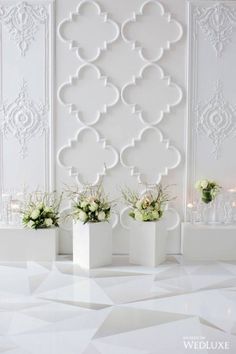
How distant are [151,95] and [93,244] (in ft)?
5.63

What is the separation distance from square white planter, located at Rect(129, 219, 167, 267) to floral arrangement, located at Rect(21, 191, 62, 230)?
2.75 feet

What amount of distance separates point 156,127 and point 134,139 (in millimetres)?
269

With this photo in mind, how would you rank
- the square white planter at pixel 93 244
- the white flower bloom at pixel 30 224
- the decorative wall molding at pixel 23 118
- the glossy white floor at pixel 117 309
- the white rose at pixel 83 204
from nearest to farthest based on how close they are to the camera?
the glossy white floor at pixel 117 309
the square white planter at pixel 93 244
the white rose at pixel 83 204
the white flower bloom at pixel 30 224
the decorative wall molding at pixel 23 118

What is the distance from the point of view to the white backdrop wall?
188 inches

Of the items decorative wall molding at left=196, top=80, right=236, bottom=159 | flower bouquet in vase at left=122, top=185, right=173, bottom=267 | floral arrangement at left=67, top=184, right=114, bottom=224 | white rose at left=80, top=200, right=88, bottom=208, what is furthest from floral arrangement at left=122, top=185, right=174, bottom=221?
decorative wall molding at left=196, top=80, right=236, bottom=159

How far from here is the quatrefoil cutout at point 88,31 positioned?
4.78 m

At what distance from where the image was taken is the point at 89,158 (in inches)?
192

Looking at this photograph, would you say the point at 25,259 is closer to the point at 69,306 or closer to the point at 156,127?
the point at 69,306

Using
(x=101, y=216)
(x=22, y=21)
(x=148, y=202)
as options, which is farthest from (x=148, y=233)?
(x=22, y=21)

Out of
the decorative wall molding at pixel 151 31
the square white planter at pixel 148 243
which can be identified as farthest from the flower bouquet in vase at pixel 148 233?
the decorative wall molding at pixel 151 31

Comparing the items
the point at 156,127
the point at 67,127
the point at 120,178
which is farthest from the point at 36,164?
the point at 156,127

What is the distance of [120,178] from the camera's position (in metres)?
4.88

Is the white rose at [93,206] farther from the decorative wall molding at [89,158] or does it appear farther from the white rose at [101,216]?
the decorative wall molding at [89,158]

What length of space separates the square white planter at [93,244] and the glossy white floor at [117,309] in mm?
114
